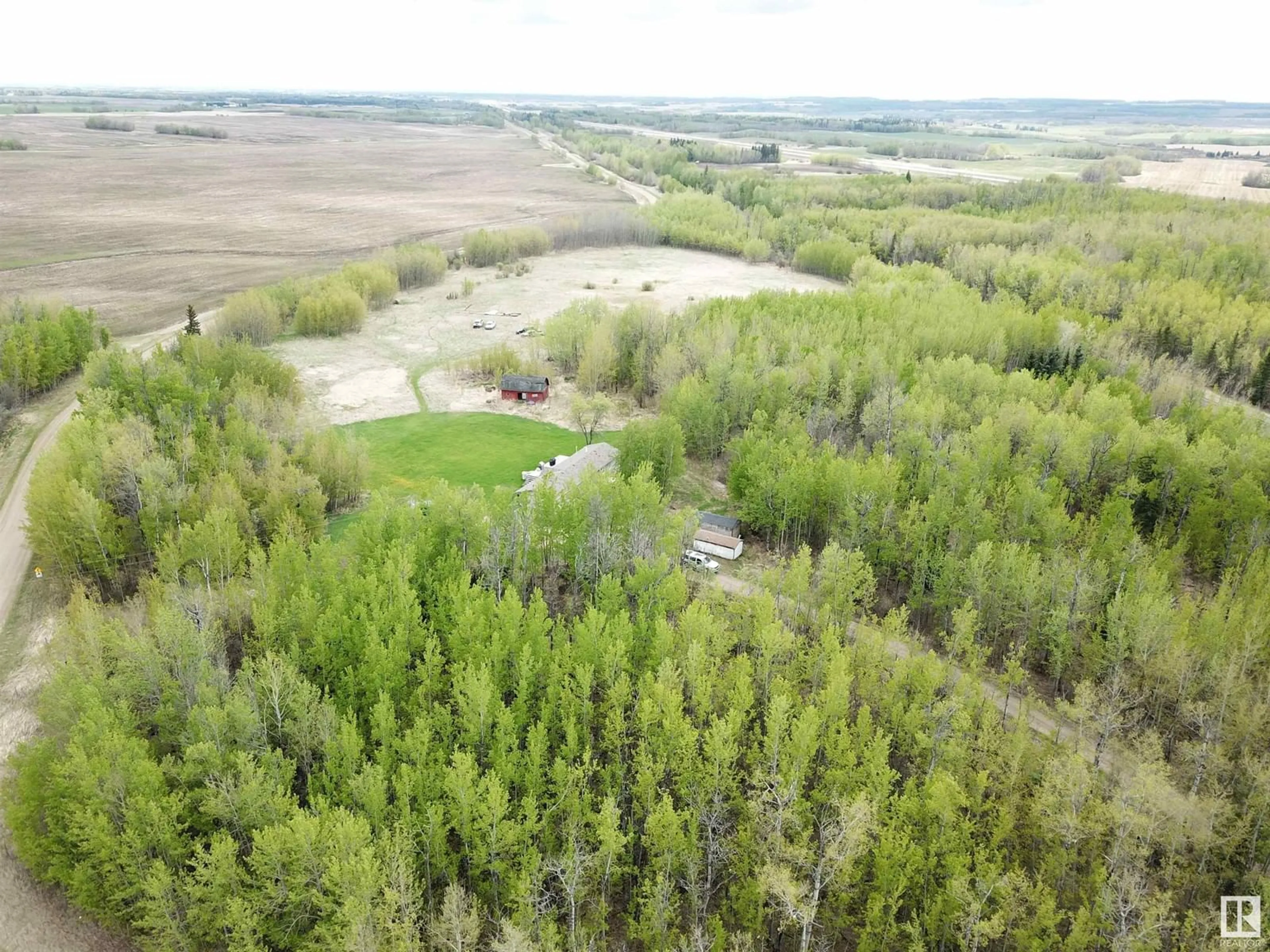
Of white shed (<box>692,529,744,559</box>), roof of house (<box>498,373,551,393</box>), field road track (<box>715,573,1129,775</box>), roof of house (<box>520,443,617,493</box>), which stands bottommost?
field road track (<box>715,573,1129,775</box>)

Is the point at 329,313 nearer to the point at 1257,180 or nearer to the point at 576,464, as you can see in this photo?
the point at 576,464

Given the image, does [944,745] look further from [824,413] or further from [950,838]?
[824,413]

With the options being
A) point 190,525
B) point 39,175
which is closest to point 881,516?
point 190,525

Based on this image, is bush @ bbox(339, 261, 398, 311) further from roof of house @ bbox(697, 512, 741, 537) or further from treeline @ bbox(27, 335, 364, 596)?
roof of house @ bbox(697, 512, 741, 537)

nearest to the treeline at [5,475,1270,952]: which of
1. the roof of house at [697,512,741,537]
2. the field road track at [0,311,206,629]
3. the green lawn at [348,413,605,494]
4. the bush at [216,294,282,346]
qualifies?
the field road track at [0,311,206,629]

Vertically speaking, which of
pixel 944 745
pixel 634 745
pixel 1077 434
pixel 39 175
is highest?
pixel 39 175

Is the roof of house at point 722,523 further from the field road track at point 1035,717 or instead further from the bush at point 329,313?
the bush at point 329,313

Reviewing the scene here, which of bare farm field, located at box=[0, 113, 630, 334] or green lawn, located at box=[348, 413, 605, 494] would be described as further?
bare farm field, located at box=[0, 113, 630, 334]
